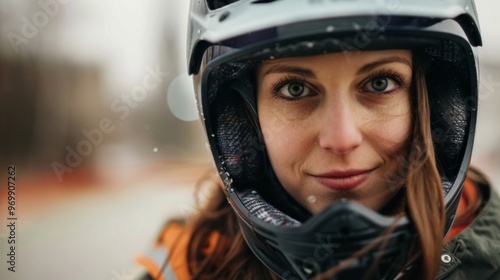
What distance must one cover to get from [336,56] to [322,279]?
0.33 meters

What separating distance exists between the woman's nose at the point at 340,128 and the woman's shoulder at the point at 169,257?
0.54 meters

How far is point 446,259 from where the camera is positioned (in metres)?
0.87

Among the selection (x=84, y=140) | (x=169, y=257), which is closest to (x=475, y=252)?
(x=169, y=257)

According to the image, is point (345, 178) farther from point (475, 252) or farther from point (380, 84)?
point (475, 252)

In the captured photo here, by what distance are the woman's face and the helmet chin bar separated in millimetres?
104

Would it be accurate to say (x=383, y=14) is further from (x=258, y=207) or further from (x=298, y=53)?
(x=258, y=207)

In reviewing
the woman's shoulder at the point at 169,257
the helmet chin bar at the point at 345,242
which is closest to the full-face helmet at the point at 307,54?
the helmet chin bar at the point at 345,242

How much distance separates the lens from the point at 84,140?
196 centimetres

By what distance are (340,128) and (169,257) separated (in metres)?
0.59

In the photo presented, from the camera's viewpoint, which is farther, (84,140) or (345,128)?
(84,140)

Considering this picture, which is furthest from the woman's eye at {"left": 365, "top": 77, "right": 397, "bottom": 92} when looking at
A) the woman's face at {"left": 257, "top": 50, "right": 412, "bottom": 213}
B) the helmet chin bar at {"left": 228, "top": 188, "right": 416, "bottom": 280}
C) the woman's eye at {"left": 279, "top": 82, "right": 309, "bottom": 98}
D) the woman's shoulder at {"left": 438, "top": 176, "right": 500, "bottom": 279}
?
the woman's shoulder at {"left": 438, "top": 176, "right": 500, "bottom": 279}

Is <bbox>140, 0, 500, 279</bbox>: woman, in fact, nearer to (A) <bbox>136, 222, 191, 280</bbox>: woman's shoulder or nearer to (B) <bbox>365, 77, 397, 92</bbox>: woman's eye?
(B) <bbox>365, 77, 397, 92</bbox>: woman's eye

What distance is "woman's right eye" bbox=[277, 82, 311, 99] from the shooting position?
75cm

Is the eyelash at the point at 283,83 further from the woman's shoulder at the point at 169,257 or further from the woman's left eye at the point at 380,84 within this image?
the woman's shoulder at the point at 169,257
